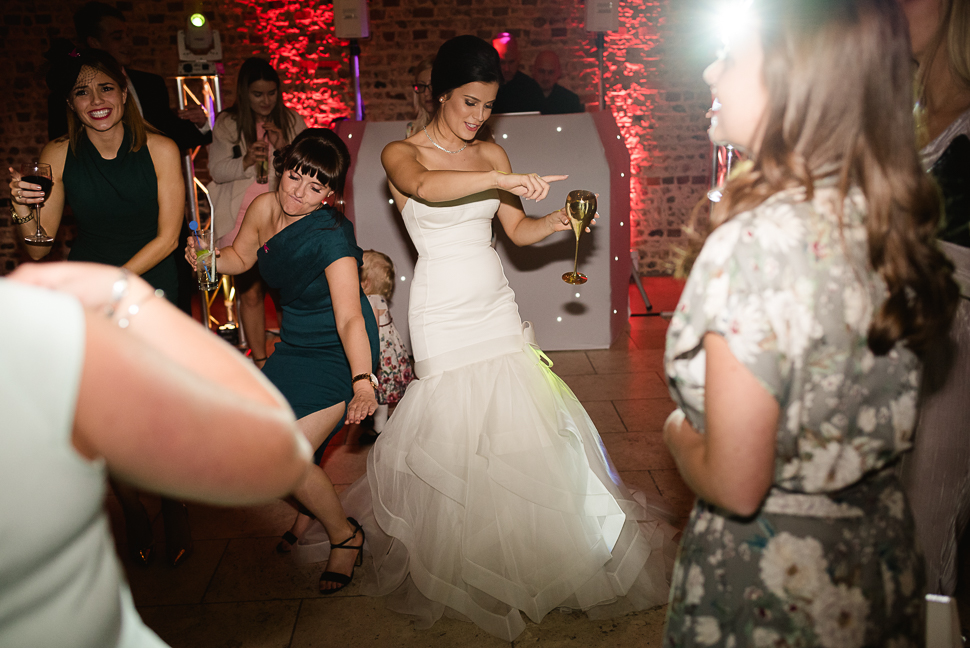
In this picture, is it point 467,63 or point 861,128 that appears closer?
point 861,128

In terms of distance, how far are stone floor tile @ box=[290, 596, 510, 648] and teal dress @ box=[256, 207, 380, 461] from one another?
20.5 inches

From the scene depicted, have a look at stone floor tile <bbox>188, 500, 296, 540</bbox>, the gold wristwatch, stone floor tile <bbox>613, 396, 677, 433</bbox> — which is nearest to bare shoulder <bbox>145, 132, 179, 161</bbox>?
the gold wristwatch

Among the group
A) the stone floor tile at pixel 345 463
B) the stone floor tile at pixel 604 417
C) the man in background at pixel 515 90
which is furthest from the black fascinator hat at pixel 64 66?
the man in background at pixel 515 90

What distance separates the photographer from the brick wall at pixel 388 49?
20.5 feet

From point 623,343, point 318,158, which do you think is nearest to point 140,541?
point 318,158

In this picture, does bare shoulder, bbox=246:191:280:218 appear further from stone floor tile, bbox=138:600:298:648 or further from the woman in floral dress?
the woman in floral dress

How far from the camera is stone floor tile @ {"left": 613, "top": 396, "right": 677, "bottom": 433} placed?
3418mm

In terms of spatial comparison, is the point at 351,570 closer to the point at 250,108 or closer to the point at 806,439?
the point at 806,439

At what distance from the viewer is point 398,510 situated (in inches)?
86.5

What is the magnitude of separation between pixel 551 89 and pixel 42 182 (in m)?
4.40

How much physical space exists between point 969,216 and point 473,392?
137 centimetres

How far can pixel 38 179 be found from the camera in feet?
6.87

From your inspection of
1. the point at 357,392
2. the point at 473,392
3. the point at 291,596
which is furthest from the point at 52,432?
the point at 291,596

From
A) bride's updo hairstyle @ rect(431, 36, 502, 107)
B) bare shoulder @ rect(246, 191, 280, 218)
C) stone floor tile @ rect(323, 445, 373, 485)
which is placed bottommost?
stone floor tile @ rect(323, 445, 373, 485)
